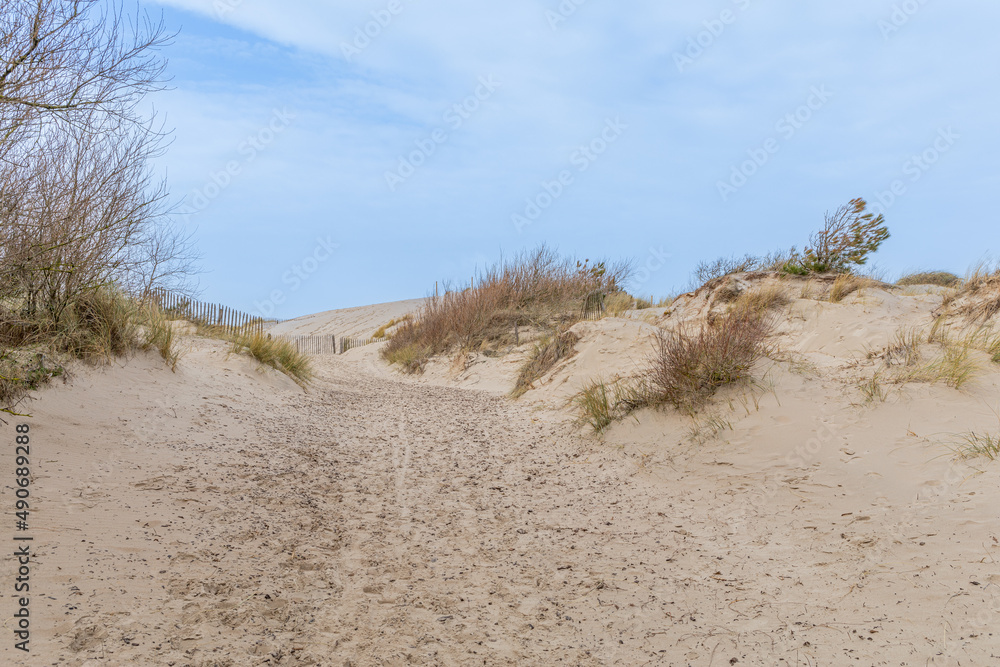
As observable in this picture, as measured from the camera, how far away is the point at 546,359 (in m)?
10.7

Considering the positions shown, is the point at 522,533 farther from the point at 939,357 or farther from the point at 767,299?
the point at 767,299

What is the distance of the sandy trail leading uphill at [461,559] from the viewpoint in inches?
114

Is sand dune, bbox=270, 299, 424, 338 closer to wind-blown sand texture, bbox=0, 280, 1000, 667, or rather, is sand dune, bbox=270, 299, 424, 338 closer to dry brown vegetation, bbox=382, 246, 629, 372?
dry brown vegetation, bbox=382, 246, 629, 372

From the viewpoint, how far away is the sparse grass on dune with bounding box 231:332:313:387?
1001cm

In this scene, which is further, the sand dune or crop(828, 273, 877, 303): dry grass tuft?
the sand dune

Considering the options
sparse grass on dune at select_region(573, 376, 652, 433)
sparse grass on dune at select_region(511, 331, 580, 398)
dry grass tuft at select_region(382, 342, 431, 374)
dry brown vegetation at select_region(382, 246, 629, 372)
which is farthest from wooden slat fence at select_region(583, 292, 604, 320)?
sparse grass on dune at select_region(573, 376, 652, 433)

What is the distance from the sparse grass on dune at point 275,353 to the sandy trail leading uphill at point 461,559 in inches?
141

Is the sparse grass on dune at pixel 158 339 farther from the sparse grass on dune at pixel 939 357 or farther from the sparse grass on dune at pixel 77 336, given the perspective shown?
the sparse grass on dune at pixel 939 357

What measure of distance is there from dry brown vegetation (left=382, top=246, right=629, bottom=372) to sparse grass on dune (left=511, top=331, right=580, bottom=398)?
412cm

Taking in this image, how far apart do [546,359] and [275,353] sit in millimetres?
4630

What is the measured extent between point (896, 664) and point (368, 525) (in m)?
3.20

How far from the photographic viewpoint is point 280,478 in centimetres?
Answer: 532

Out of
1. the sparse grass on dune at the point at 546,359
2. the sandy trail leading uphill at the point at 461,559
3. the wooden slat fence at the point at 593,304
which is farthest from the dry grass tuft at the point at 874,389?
the wooden slat fence at the point at 593,304

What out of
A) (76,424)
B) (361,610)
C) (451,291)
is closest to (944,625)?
(361,610)
